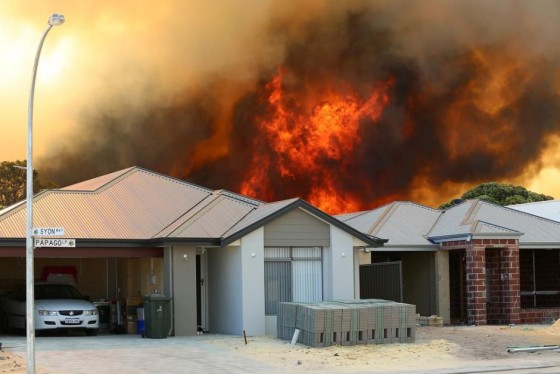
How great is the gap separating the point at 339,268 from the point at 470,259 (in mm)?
5457

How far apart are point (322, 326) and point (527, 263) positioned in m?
17.1

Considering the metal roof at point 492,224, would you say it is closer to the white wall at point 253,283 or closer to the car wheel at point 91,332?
the white wall at point 253,283

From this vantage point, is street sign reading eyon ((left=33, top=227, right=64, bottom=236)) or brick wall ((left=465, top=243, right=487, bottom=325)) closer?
street sign reading eyon ((left=33, top=227, right=64, bottom=236))

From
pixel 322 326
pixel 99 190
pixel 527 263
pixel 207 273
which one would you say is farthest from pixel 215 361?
pixel 527 263

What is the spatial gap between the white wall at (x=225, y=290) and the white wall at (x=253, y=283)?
143 mm

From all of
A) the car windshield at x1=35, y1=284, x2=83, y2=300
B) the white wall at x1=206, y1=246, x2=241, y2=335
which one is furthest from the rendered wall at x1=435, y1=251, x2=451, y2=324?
the car windshield at x1=35, y1=284, x2=83, y2=300

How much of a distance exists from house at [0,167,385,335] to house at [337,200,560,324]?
380 cm

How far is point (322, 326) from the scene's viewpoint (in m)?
22.5

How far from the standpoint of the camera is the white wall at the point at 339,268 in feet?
90.0

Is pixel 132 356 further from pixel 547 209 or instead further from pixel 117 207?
pixel 547 209

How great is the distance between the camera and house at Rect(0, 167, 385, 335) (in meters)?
26.3

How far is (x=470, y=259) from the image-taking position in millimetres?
30406

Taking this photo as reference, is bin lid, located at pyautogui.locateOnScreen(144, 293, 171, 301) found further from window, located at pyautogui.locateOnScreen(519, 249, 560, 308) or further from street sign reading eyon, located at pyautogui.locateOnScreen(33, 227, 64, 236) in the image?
window, located at pyautogui.locateOnScreen(519, 249, 560, 308)

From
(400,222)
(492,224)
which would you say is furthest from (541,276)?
(492,224)
